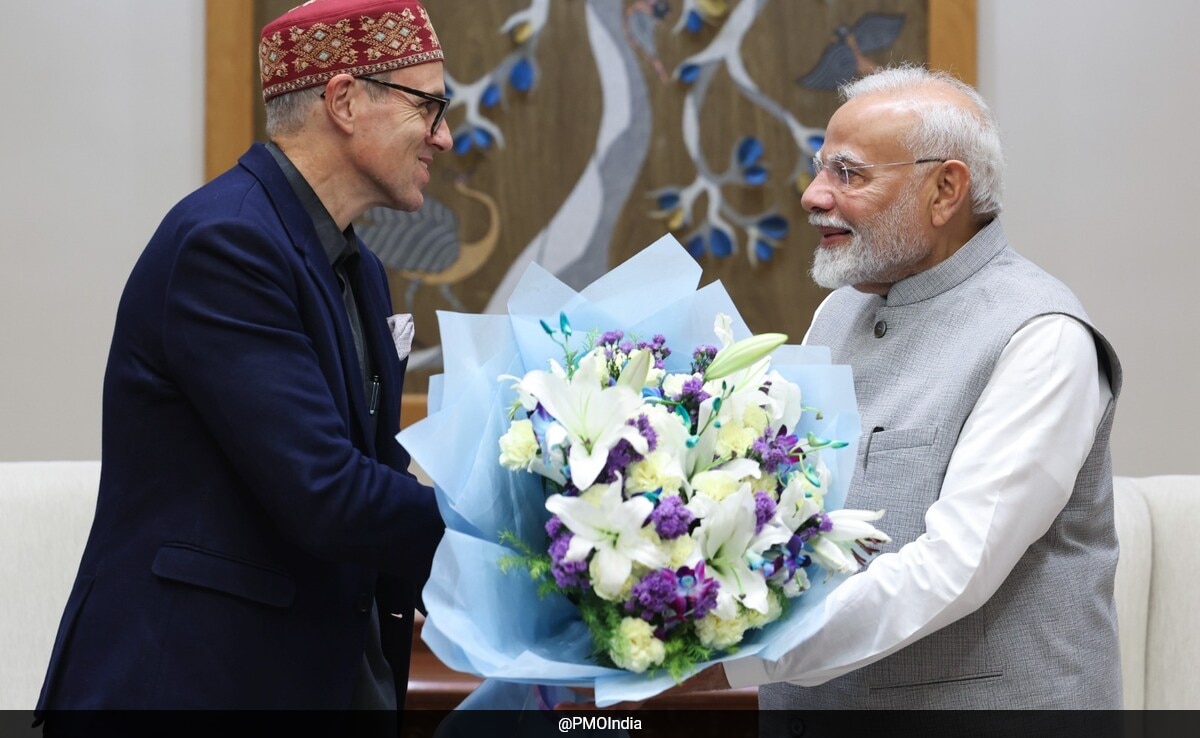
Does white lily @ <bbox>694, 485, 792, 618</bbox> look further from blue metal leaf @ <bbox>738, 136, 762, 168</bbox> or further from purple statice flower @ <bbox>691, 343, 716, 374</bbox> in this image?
blue metal leaf @ <bbox>738, 136, 762, 168</bbox>

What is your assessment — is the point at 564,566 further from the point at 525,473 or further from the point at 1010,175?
the point at 1010,175

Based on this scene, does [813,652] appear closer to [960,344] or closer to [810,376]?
[810,376]

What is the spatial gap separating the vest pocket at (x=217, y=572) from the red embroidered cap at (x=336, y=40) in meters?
0.72

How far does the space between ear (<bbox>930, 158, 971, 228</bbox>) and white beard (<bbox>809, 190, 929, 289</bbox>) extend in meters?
0.04

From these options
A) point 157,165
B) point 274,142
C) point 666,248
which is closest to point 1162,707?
point 666,248

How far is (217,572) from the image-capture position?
1.58 metres

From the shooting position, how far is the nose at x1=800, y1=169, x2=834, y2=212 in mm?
1974

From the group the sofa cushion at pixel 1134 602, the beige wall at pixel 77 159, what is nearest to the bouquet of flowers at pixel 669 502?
the sofa cushion at pixel 1134 602

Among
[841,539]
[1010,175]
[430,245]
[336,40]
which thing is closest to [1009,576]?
[841,539]

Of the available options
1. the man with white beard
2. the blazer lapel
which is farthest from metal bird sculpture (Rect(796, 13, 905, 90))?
the blazer lapel

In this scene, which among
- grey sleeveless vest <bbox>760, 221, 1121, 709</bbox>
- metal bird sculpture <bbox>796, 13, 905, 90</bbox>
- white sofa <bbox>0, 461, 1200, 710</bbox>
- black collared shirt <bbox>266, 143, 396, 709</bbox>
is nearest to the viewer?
grey sleeveless vest <bbox>760, 221, 1121, 709</bbox>

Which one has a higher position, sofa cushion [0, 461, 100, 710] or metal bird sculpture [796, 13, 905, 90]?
metal bird sculpture [796, 13, 905, 90]

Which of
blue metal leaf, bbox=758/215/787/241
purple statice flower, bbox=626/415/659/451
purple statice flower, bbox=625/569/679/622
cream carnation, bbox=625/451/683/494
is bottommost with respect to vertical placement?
blue metal leaf, bbox=758/215/787/241

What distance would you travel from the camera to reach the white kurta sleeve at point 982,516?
61.9 inches
